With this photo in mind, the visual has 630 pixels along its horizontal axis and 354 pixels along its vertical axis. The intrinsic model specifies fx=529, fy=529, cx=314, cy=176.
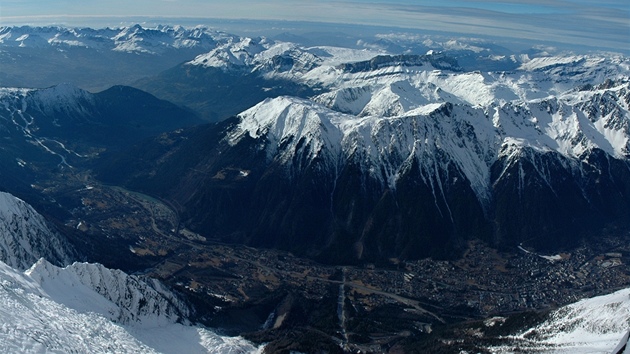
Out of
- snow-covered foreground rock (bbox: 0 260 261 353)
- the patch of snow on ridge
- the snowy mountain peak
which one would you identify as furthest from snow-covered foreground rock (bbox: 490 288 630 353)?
the snowy mountain peak

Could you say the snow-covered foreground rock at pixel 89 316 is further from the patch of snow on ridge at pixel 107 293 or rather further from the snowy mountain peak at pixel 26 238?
the snowy mountain peak at pixel 26 238

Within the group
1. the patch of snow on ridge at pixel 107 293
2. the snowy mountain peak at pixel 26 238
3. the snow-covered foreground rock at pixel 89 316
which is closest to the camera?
the snow-covered foreground rock at pixel 89 316

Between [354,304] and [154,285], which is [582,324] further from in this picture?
[154,285]

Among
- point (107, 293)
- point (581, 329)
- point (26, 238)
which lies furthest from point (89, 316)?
point (581, 329)

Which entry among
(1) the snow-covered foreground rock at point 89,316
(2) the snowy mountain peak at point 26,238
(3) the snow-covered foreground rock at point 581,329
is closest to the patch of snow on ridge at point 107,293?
(1) the snow-covered foreground rock at point 89,316

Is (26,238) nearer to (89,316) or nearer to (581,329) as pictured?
(89,316)

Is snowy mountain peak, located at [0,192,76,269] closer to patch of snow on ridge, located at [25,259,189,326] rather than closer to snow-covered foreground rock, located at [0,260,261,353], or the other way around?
patch of snow on ridge, located at [25,259,189,326]

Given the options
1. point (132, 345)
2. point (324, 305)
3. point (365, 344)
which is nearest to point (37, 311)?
point (132, 345)
